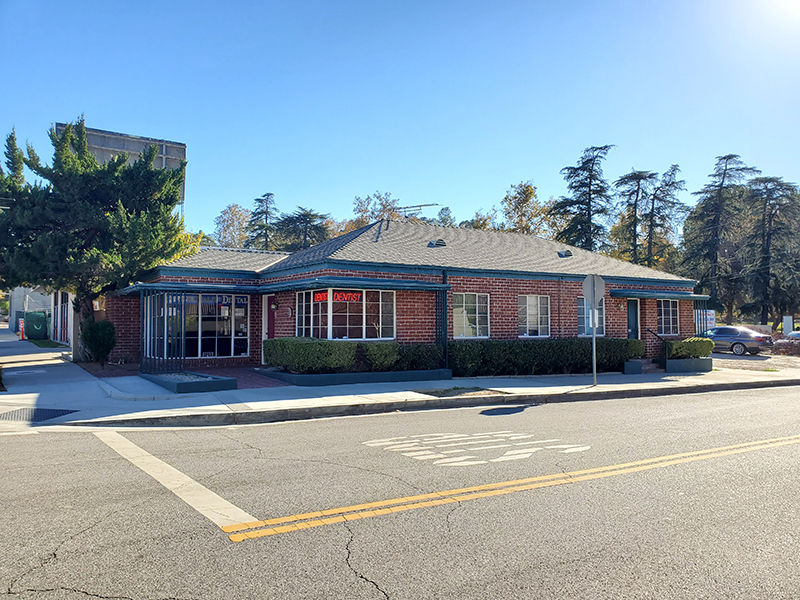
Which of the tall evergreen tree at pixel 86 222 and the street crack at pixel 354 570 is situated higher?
the tall evergreen tree at pixel 86 222

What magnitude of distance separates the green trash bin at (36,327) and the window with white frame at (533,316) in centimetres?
3156

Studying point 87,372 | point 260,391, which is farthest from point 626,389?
point 87,372

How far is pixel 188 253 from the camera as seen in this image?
69.9ft

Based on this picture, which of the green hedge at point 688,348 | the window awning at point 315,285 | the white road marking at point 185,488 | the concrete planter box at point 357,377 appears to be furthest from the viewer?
the green hedge at point 688,348

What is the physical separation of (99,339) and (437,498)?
16641 millimetres

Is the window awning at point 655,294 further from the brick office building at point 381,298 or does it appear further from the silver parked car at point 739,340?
the silver parked car at point 739,340

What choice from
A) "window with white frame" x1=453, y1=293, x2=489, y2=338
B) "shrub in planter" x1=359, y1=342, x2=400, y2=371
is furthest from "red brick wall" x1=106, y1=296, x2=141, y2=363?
"window with white frame" x1=453, y1=293, x2=489, y2=338

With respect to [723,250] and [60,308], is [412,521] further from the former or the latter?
[723,250]

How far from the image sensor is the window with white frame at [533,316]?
65.3 ft

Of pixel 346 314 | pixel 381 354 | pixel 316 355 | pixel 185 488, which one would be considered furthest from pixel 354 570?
pixel 346 314

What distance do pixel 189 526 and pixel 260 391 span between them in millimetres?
8699

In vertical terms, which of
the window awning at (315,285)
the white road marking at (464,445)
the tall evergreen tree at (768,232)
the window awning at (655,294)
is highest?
the tall evergreen tree at (768,232)

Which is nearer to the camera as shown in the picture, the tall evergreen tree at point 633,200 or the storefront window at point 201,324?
the storefront window at point 201,324

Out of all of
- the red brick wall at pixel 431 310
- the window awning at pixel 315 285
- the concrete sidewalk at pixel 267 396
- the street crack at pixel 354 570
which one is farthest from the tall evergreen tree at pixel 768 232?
the street crack at pixel 354 570
